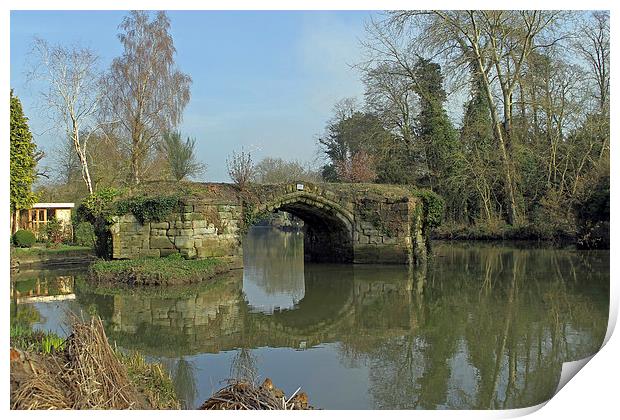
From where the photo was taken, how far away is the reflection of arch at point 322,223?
1705 centimetres

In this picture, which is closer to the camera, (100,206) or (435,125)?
(100,206)

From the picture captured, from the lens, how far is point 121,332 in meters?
8.37


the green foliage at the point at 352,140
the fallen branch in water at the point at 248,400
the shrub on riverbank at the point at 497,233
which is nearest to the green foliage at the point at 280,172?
the green foliage at the point at 352,140

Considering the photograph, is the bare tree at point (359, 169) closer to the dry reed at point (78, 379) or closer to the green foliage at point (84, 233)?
the green foliage at point (84, 233)

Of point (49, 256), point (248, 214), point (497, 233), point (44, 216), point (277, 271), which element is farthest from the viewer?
point (497, 233)

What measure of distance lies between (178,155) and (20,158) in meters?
9.39

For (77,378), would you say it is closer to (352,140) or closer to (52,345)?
(52,345)

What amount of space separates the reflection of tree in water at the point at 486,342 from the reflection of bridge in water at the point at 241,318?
1.64 feet

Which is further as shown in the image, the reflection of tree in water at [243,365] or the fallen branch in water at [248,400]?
the reflection of tree in water at [243,365]

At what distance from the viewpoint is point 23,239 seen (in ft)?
64.3

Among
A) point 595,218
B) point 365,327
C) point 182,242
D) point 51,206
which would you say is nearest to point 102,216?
point 182,242

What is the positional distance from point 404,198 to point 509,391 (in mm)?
11896

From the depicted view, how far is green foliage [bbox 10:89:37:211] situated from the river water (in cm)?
434

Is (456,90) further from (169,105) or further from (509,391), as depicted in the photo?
(509,391)
